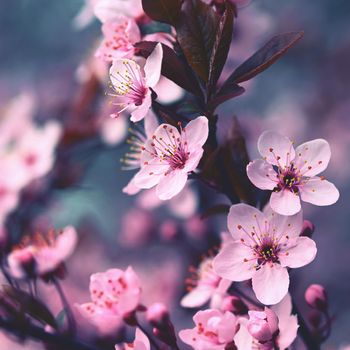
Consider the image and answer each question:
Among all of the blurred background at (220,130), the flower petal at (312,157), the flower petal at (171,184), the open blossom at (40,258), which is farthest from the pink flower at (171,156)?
the blurred background at (220,130)

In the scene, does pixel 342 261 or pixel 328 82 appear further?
pixel 328 82

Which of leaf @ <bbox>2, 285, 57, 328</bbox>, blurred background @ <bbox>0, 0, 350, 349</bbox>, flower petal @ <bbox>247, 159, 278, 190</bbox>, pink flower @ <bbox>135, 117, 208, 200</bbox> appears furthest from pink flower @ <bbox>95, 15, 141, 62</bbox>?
blurred background @ <bbox>0, 0, 350, 349</bbox>

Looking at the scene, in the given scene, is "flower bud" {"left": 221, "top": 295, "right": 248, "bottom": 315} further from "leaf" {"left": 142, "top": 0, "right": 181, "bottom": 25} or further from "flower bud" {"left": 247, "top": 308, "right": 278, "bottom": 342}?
"leaf" {"left": 142, "top": 0, "right": 181, "bottom": 25}

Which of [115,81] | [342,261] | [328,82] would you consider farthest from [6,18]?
[115,81]

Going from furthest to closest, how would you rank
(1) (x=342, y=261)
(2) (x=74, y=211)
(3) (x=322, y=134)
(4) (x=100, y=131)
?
(3) (x=322, y=134) → (1) (x=342, y=261) → (2) (x=74, y=211) → (4) (x=100, y=131)

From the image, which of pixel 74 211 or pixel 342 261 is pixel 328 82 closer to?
pixel 342 261

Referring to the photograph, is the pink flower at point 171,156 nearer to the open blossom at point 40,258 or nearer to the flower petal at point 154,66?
the flower petal at point 154,66

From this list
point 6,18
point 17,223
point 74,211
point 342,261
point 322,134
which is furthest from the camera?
point 6,18
